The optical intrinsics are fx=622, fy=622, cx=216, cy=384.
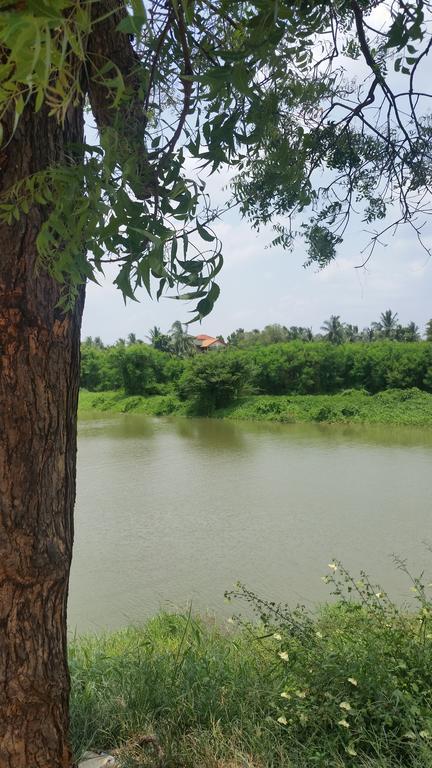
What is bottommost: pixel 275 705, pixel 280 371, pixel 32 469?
pixel 275 705

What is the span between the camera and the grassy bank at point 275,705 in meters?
1.44

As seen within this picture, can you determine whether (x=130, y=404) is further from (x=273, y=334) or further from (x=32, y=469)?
(x=32, y=469)

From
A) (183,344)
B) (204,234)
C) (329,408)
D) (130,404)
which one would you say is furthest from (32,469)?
(130,404)

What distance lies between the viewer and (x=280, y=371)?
885 inches

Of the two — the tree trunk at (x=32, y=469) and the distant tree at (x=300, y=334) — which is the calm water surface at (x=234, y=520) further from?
the distant tree at (x=300, y=334)

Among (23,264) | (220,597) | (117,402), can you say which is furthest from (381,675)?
(117,402)

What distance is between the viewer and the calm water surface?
17.1ft

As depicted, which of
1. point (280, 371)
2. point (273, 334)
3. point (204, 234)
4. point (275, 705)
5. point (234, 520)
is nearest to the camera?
point (204, 234)

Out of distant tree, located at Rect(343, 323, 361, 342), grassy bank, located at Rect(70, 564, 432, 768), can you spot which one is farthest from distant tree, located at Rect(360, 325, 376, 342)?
grassy bank, located at Rect(70, 564, 432, 768)

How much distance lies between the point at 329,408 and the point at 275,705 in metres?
18.3

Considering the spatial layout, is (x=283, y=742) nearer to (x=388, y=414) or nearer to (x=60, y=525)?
(x=60, y=525)

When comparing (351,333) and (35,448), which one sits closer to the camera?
(35,448)

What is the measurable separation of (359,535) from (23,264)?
6.43m

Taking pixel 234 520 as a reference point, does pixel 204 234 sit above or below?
above
